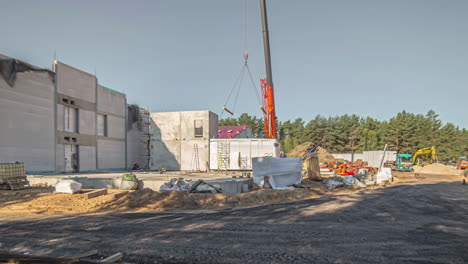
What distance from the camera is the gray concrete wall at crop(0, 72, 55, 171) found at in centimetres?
2259

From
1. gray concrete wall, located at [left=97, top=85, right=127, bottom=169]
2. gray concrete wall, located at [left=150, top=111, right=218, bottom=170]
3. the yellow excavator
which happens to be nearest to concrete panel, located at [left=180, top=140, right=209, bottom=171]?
gray concrete wall, located at [left=150, top=111, right=218, bottom=170]

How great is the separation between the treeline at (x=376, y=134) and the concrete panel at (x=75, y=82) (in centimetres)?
4403

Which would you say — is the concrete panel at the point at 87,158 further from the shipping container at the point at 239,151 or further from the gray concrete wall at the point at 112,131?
the shipping container at the point at 239,151

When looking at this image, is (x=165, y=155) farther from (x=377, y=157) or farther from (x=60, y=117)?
(x=377, y=157)

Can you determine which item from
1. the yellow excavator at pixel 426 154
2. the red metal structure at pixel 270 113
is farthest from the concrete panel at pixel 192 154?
the yellow excavator at pixel 426 154

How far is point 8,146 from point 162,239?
23094 mm

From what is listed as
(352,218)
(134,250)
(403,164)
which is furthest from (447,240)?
(403,164)

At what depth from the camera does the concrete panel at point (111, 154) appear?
32312 mm

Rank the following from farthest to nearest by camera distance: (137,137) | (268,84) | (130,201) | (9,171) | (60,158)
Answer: (137,137)
(60,158)
(268,84)
(9,171)
(130,201)

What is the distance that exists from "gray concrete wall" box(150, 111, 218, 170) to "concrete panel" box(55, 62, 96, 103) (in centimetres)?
766

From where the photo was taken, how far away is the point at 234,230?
7.51 metres

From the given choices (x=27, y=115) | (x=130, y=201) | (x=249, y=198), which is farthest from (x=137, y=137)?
(x=249, y=198)

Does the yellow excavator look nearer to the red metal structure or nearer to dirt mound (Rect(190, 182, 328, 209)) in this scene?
the red metal structure

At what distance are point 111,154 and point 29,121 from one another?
10.6 metres
